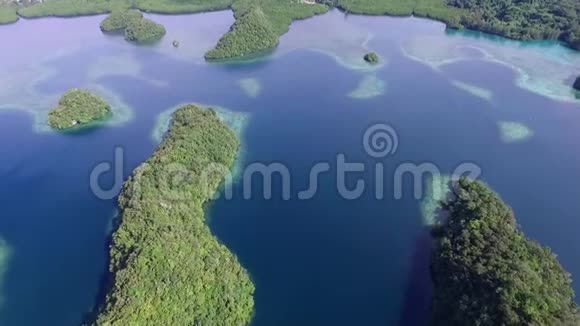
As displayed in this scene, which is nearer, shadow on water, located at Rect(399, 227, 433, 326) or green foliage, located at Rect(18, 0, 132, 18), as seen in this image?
shadow on water, located at Rect(399, 227, 433, 326)

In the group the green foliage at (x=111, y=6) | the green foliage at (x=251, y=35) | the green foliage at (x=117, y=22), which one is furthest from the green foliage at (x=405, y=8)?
the green foliage at (x=117, y=22)

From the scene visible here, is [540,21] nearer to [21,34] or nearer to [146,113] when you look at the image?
[146,113]

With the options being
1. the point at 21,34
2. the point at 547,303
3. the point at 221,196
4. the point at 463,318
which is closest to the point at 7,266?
the point at 221,196

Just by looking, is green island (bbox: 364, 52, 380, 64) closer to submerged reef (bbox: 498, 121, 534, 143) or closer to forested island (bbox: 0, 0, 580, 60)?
forested island (bbox: 0, 0, 580, 60)

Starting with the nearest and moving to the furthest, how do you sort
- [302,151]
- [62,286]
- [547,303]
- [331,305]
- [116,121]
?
[547,303] < [331,305] < [62,286] < [302,151] < [116,121]

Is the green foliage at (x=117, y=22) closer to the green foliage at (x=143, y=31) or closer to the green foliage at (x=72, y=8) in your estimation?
the green foliage at (x=143, y=31)

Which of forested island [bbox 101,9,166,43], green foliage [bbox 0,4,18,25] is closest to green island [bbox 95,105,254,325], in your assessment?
forested island [bbox 101,9,166,43]

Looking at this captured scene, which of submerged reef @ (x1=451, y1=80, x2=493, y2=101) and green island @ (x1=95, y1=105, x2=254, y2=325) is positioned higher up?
submerged reef @ (x1=451, y1=80, x2=493, y2=101)

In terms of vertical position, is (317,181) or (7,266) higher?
(317,181)
